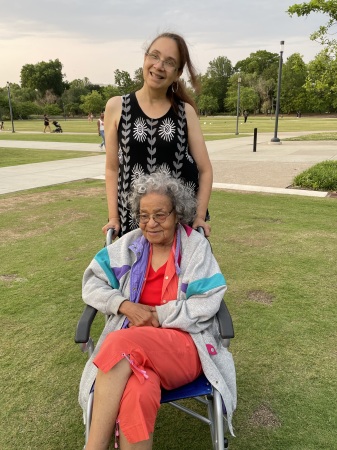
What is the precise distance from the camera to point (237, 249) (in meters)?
4.95

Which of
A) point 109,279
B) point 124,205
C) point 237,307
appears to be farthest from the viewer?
point 237,307

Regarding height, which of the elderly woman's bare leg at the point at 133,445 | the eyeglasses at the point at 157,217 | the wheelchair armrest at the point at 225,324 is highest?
the eyeglasses at the point at 157,217

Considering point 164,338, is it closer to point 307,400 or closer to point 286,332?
point 307,400

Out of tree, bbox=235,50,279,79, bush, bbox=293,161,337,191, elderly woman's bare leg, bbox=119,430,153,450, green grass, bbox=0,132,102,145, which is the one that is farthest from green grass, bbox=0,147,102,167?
tree, bbox=235,50,279,79

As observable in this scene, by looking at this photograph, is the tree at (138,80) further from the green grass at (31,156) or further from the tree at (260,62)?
the tree at (260,62)

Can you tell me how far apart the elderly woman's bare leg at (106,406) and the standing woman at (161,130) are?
96 centimetres

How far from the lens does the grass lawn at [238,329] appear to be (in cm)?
229

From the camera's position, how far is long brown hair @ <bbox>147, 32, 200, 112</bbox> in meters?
2.28

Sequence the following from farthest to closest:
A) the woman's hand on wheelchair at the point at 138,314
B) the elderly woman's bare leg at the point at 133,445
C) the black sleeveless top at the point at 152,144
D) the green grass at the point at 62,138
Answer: the green grass at the point at 62,138 → the black sleeveless top at the point at 152,144 → the woman's hand on wheelchair at the point at 138,314 → the elderly woman's bare leg at the point at 133,445

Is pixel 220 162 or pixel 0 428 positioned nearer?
pixel 0 428

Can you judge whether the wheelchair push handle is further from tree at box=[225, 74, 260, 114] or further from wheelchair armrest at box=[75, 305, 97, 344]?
A: tree at box=[225, 74, 260, 114]

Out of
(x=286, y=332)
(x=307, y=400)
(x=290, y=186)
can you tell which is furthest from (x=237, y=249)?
(x=290, y=186)

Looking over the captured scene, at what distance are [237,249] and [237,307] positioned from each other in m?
1.47

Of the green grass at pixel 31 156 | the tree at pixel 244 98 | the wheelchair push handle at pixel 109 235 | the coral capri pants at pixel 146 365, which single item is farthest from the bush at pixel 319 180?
the tree at pixel 244 98
